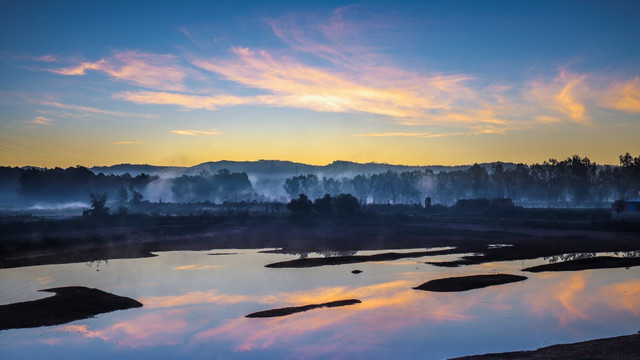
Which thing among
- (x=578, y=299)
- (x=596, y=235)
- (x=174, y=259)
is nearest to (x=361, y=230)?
(x=596, y=235)

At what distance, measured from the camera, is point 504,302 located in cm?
3259

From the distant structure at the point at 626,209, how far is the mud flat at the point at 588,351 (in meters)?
80.2

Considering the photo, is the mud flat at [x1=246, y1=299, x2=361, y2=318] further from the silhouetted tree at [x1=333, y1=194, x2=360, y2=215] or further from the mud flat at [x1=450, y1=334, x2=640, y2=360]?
the silhouetted tree at [x1=333, y1=194, x2=360, y2=215]

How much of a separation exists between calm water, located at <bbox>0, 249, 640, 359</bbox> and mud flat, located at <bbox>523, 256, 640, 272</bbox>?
2223mm

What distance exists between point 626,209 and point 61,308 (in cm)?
9716

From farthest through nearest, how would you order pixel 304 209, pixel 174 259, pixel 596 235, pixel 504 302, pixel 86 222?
1. pixel 304 209
2. pixel 86 222
3. pixel 596 235
4. pixel 174 259
5. pixel 504 302

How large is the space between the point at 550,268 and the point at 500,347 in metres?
25.5

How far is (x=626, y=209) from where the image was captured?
98.0 m

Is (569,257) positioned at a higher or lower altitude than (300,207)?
lower

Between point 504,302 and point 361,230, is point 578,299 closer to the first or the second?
point 504,302

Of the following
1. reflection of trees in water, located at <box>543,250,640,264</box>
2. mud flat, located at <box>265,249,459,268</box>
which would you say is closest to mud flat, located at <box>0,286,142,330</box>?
mud flat, located at <box>265,249,459,268</box>

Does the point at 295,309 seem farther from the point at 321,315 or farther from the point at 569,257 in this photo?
the point at 569,257

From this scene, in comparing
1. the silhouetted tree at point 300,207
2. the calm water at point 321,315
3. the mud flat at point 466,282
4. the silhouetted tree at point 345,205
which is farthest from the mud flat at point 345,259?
the silhouetted tree at point 345,205

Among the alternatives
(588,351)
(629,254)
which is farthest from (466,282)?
(629,254)
